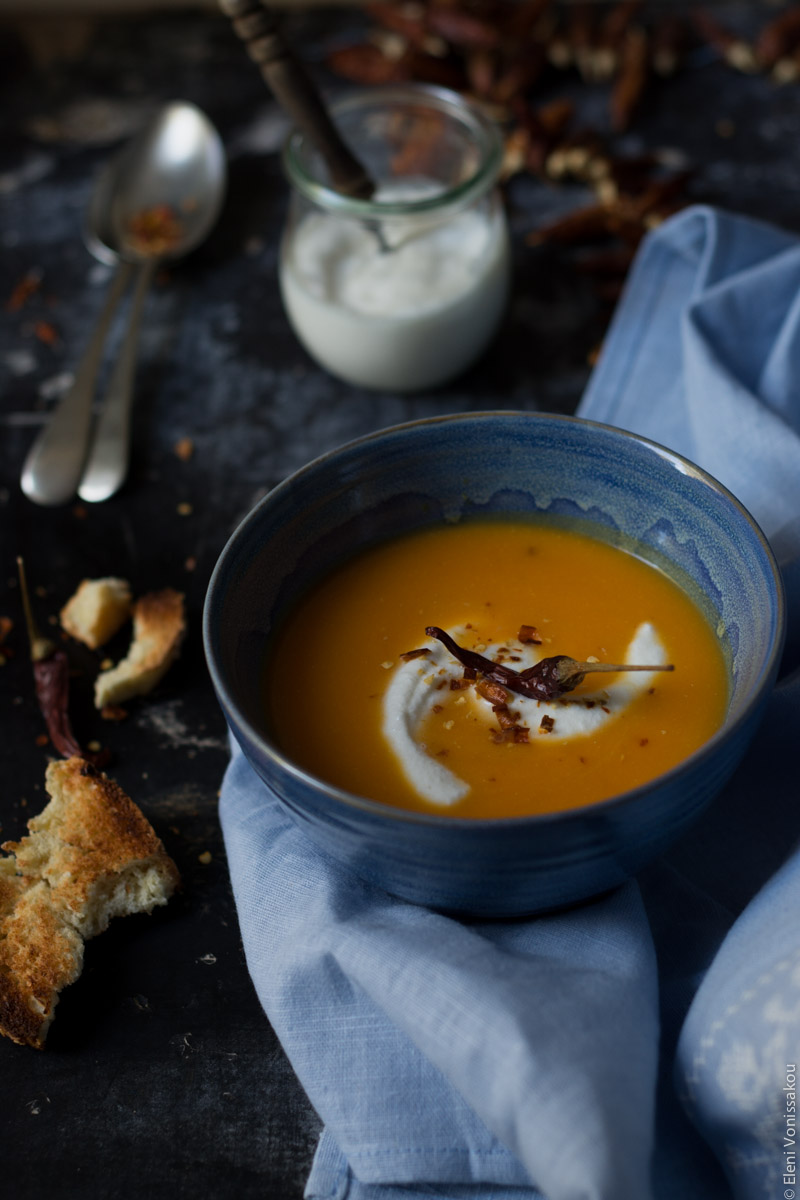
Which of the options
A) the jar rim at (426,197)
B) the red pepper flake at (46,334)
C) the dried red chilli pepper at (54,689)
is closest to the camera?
the dried red chilli pepper at (54,689)

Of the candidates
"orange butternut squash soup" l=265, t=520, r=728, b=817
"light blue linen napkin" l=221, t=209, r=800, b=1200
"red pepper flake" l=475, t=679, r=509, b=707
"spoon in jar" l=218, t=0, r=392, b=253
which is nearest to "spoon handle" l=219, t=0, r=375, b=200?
"spoon in jar" l=218, t=0, r=392, b=253

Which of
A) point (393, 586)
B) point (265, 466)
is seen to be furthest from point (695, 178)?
point (393, 586)

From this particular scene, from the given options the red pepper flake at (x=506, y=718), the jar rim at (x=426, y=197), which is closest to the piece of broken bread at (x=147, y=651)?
the red pepper flake at (x=506, y=718)

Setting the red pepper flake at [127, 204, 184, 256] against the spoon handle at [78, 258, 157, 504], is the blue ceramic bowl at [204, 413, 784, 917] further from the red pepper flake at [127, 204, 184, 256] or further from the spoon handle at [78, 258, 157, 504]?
the red pepper flake at [127, 204, 184, 256]

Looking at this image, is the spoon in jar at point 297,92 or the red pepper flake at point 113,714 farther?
the spoon in jar at point 297,92

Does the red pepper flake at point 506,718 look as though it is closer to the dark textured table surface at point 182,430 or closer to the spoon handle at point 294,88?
the dark textured table surface at point 182,430

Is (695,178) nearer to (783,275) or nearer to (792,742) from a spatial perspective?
(783,275)
